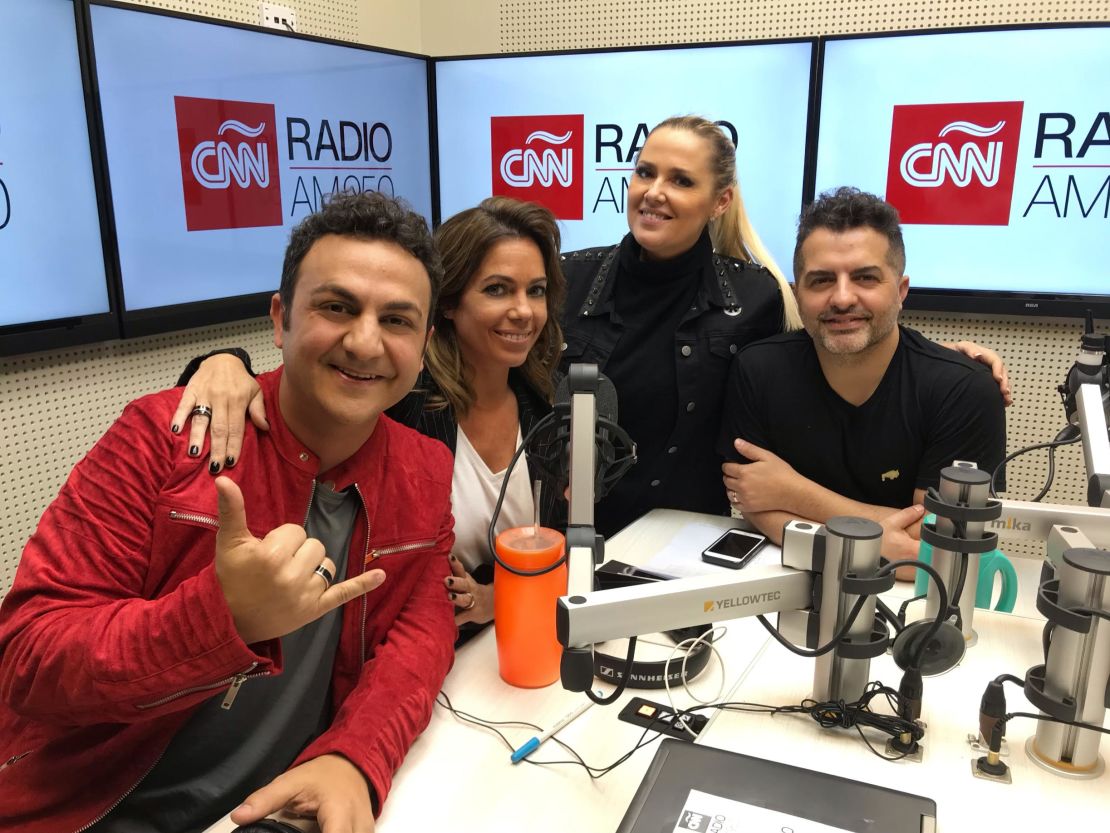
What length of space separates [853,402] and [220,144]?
202 cm

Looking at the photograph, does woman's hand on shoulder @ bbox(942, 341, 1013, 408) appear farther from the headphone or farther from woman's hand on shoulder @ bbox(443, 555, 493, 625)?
woman's hand on shoulder @ bbox(443, 555, 493, 625)

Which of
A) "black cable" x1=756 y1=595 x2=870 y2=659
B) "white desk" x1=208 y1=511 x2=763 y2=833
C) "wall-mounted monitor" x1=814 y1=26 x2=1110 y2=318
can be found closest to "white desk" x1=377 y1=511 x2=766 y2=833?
"white desk" x1=208 y1=511 x2=763 y2=833

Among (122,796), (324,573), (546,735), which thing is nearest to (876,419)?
(546,735)

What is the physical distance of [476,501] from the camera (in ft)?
5.52

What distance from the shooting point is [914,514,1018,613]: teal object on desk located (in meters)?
1.42

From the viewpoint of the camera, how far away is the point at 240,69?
265cm

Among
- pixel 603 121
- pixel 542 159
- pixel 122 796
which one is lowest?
pixel 122 796

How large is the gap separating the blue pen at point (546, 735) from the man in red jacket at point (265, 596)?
153 mm

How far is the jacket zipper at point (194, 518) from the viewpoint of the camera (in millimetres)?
1138

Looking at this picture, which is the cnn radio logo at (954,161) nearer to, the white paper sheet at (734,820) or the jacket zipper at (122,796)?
the white paper sheet at (734,820)

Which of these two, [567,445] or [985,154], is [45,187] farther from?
[985,154]

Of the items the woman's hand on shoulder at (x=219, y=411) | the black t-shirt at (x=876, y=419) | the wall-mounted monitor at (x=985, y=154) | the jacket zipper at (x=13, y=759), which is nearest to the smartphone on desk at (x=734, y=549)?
the black t-shirt at (x=876, y=419)

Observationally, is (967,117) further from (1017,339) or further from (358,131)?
(358,131)

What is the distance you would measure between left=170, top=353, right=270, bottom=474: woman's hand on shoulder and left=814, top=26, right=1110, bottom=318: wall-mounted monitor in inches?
93.0
